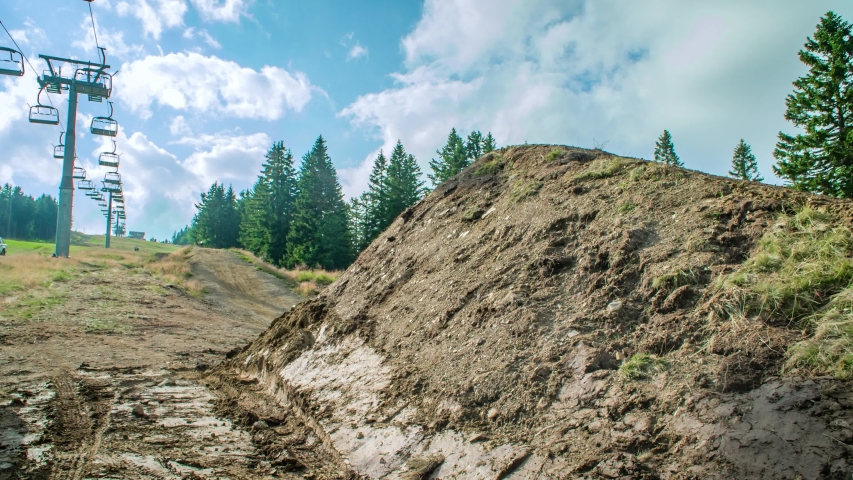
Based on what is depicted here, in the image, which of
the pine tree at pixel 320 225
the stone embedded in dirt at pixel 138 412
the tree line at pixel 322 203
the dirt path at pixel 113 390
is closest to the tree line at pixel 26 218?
the tree line at pixel 322 203

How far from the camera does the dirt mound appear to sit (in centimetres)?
290

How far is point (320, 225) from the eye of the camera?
45469 mm

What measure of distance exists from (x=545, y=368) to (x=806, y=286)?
6.56 feet

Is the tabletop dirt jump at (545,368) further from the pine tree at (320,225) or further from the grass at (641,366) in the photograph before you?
the pine tree at (320,225)

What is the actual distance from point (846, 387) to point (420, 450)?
9.38 ft

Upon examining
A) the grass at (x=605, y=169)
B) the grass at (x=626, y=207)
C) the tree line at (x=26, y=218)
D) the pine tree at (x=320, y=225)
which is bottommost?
the grass at (x=626, y=207)

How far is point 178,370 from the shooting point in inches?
349

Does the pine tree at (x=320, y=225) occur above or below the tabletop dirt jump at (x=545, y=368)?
above

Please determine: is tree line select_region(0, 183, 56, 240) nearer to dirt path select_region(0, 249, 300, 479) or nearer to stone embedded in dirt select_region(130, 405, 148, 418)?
dirt path select_region(0, 249, 300, 479)

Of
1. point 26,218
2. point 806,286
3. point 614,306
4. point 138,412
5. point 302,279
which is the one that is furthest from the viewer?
point 26,218

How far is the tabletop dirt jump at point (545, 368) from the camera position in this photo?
299 cm

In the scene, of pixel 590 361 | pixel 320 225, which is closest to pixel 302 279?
pixel 320 225

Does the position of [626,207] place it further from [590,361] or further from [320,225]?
[320,225]

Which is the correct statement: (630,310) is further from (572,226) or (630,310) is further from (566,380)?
(572,226)
